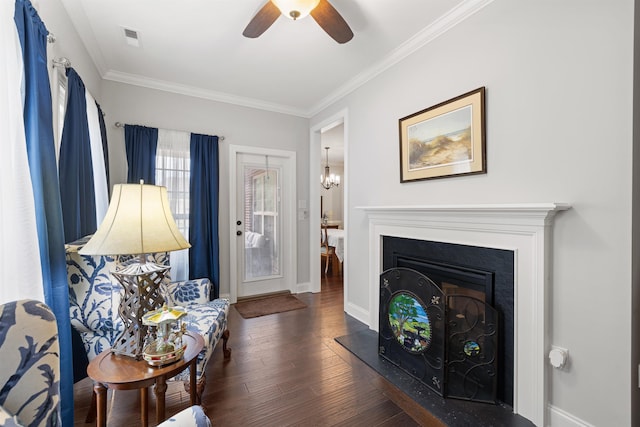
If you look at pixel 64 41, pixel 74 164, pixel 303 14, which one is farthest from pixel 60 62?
pixel 303 14

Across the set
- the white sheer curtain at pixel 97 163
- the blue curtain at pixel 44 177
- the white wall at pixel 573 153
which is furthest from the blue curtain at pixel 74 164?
the white wall at pixel 573 153

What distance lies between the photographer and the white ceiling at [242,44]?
6.89ft

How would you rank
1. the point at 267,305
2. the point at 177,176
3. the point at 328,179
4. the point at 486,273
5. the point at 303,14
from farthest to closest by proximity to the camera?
the point at 328,179
the point at 267,305
the point at 177,176
the point at 486,273
the point at 303,14

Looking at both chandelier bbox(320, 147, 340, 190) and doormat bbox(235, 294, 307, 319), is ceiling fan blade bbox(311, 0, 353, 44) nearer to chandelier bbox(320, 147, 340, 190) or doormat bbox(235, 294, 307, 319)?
doormat bbox(235, 294, 307, 319)

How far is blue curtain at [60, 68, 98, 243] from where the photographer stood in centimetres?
195

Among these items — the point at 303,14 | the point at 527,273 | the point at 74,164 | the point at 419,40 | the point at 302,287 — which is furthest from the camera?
the point at 302,287

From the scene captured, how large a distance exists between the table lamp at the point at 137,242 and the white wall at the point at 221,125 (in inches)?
91.4

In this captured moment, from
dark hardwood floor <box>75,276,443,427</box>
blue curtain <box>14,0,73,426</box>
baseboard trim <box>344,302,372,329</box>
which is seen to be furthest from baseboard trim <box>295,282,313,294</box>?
blue curtain <box>14,0,73,426</box>

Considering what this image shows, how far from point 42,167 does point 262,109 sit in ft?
9.21

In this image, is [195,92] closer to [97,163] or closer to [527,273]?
[97,163]

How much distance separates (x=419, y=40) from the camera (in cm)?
242

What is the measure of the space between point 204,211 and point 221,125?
3.72 ft

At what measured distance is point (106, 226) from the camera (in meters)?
1.26

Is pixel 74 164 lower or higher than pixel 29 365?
higher
